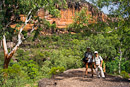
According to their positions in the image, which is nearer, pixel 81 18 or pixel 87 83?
pixel 87 83

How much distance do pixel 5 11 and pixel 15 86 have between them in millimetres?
4752

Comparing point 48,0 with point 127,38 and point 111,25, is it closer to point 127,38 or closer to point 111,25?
point 111,25

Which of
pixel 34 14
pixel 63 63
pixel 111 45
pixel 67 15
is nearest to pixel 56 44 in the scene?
pixel 67 15

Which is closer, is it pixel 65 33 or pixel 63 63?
pixel 63 63

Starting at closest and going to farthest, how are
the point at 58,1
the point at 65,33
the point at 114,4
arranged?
1. the point at 114,4
2. the point at 58,1
3. the point at 65,33

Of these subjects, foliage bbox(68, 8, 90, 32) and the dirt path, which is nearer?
the dirt path

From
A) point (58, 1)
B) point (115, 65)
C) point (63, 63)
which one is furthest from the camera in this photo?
Answer: point (63, 63)

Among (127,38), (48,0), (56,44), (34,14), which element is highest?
(48,0)

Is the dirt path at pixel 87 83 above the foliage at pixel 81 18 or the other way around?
the other way around

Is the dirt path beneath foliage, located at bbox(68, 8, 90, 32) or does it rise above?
beneath

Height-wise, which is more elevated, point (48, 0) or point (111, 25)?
point (48, 0)

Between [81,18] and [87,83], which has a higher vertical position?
[81,18]

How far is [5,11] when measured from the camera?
966 cm

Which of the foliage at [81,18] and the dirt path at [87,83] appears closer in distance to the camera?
the dirt path at [87,83]
